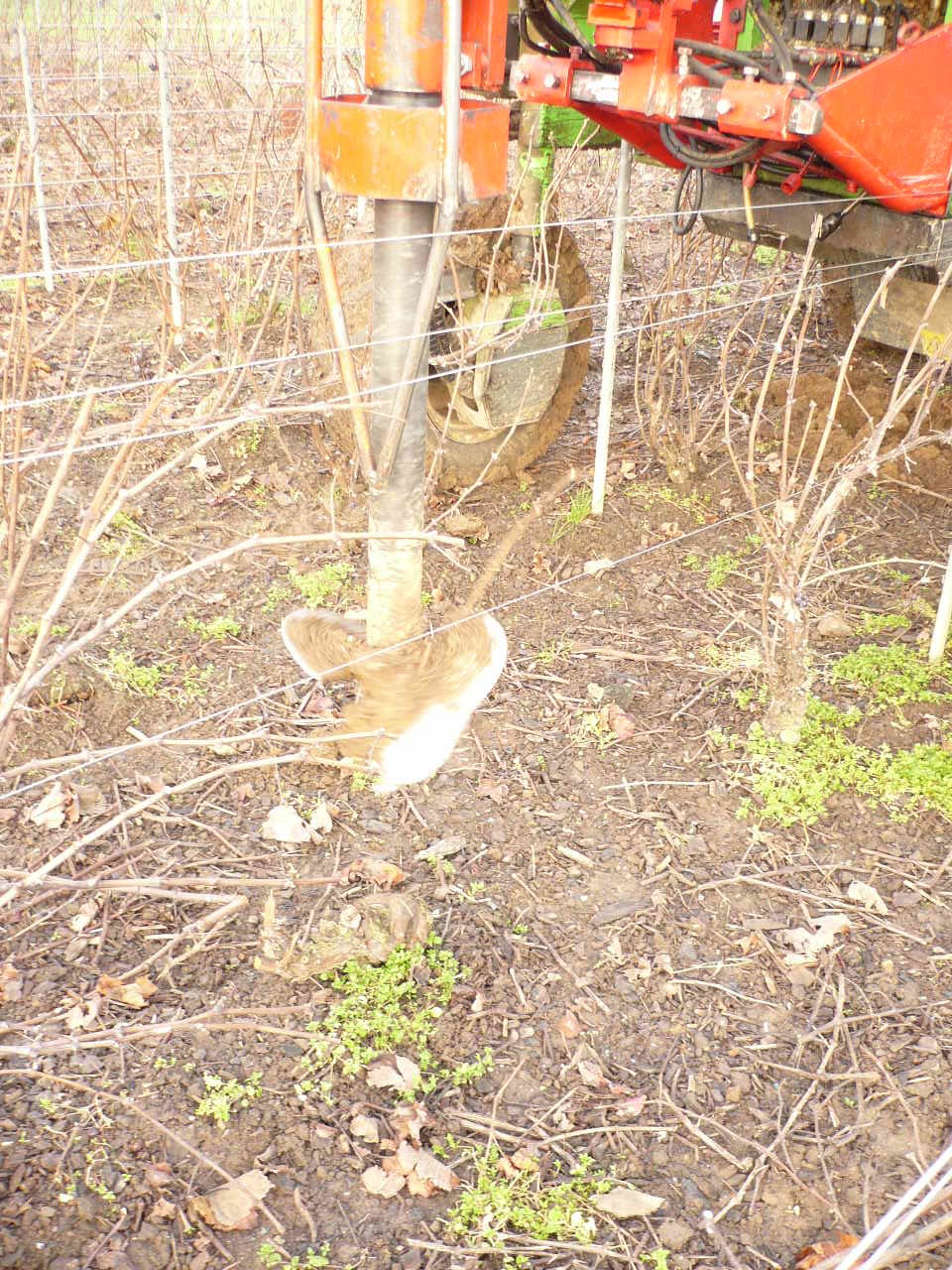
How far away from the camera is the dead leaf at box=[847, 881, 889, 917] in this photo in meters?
3.01

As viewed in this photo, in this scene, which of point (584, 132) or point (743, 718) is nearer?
point (743, 718)

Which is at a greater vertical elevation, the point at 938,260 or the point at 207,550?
the point at 938,260

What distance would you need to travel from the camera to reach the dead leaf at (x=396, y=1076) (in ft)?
8.19

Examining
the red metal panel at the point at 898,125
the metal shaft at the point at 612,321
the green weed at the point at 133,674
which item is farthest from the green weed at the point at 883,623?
the green weed at the point at 133,674

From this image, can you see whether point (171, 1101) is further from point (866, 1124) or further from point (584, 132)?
point (584, 132)

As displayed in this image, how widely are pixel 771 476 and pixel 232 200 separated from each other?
8.24ft

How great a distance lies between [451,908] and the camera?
116 inches

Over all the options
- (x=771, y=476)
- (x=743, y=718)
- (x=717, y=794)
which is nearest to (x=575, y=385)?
(x=771, y=476)

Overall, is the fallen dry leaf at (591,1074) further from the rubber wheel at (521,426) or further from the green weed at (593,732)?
the rubber wheel at (521,426)

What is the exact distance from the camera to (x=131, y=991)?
103 inches

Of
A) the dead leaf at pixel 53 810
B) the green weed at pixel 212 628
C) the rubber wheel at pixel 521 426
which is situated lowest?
the dead leaf at pixel 53 810

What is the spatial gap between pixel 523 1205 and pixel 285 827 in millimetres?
1208

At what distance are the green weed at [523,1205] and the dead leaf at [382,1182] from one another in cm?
12

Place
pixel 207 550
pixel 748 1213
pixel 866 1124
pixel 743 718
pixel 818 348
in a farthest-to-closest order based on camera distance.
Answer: pixel 818 348 < pixel 207 550 < pixel 743 718 < pixel 866 1124 < pixel 748 1213
